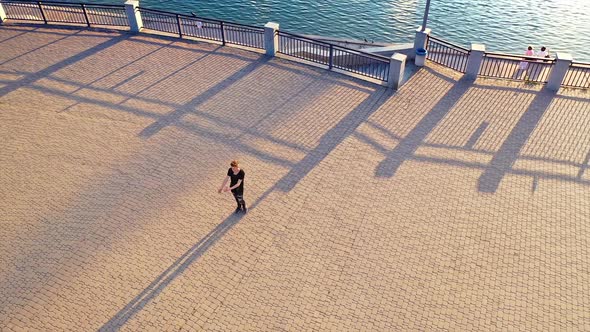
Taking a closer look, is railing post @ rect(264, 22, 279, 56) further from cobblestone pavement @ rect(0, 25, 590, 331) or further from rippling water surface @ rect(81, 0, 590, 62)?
rippling water surface @ rect(81, 0, 590, 62)

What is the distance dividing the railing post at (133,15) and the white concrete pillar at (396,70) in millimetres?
10541

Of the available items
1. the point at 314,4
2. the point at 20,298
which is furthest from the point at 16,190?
the point at 314,4

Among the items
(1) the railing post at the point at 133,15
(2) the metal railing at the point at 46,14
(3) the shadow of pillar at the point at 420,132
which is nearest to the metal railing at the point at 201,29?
(1) the railing post at the point at 133,15

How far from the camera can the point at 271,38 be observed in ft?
51.6

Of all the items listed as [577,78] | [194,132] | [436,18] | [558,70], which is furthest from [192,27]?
[436,18]

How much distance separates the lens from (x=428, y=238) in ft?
31.3

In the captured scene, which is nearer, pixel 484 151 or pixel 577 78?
pixel 484 151

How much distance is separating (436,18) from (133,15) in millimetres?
20199

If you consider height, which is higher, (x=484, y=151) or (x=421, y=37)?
(x=421, y=37)

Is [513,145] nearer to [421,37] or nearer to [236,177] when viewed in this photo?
[421,37]

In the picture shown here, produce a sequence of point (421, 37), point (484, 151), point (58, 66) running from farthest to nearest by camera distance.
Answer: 1. point (421, 37)
2. point (58, 66)
3. point (484, 151)

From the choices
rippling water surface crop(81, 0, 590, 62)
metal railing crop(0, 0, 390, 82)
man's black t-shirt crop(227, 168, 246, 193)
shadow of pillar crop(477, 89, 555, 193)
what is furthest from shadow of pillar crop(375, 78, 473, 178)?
rippling water surface crop(81, 0, 590, 62)

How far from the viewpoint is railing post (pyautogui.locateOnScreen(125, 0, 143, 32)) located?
1719 cm

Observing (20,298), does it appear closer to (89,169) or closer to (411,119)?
(89,169)
